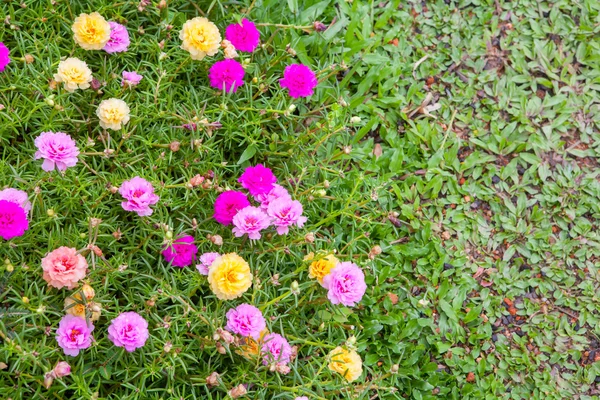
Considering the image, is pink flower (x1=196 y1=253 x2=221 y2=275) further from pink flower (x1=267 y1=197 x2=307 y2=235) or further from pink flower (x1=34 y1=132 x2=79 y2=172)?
pink flower (x1=34 y1=132 x2=79 y2=172)

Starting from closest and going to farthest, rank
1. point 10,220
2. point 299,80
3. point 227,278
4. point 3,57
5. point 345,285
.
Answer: point 10,220, point 227,278, point 345,285, point 3,57, point 299,80

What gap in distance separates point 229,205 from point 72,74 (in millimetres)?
832

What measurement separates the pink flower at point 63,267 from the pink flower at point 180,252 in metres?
0.36

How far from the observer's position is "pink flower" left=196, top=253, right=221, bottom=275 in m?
2.51

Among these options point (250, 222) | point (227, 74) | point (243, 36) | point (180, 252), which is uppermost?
point (243, 36)

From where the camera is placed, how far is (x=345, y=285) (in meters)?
2.51

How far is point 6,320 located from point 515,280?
2.35 metres

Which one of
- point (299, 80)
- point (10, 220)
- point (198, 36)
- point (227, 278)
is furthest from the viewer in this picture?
point (299, 80)

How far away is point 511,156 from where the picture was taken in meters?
3.62

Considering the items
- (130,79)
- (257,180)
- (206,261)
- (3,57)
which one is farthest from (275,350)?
(3,57)

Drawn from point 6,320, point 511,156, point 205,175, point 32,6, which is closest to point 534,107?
point 511,156

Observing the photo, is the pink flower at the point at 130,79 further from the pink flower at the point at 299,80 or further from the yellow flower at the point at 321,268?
the yellow flower at the point at 321,268

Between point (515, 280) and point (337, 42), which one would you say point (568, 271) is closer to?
point (515, 280)

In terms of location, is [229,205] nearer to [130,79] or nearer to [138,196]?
[138,196]
